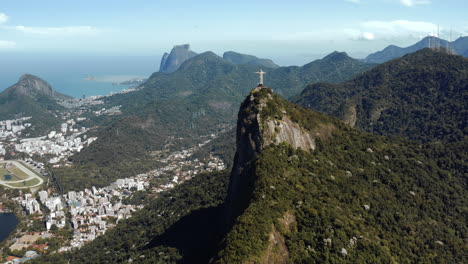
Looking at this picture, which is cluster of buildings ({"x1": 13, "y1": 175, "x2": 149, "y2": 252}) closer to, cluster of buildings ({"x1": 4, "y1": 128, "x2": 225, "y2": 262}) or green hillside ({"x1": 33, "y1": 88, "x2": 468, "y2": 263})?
cluster of buildings ({"x1": 4, "y1": 128, "x2": 225, "y2": 262})

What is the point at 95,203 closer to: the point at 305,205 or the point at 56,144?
the point at 56,144

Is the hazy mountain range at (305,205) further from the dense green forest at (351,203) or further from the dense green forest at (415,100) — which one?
the dense green forest at (415,100)

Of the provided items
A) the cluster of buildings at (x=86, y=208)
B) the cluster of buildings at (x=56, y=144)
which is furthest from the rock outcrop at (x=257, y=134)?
the cluster of buildings at (x=56, y=144)

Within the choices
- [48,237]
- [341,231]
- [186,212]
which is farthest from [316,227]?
[48,237]

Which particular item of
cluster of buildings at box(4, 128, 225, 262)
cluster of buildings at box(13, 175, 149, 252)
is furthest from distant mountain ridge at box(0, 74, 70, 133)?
cluster of buildings at box(13, 175, 149, 252)

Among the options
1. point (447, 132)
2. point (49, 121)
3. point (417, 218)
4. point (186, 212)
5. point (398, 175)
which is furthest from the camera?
point (49, 121)

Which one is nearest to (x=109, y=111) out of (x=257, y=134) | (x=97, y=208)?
(x=97, y=208)

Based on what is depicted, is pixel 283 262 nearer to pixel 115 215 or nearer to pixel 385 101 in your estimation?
pixel 115 215
